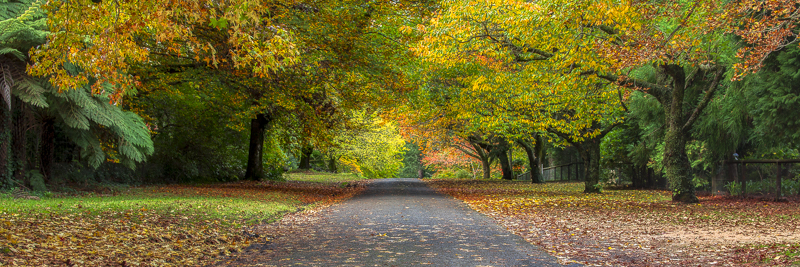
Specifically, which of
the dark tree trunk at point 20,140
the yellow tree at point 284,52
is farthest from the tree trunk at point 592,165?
the dark tree trunk at point 20,140

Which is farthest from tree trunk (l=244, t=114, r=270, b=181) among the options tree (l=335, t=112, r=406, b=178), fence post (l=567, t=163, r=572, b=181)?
fence post (l=567, t=163, r=572, b=181)

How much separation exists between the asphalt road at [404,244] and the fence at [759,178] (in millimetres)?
9644

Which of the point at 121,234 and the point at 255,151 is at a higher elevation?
the point at 255,151

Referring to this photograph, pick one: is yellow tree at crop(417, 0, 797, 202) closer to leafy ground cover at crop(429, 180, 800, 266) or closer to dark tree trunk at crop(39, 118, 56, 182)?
leafy ground cover at crop(429, 180, 800, 266)

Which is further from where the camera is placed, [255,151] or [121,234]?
[255,151]

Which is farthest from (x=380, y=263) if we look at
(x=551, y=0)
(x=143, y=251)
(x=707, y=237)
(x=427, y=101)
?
(x=427, y=101)

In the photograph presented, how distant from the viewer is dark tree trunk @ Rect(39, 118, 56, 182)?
13352 millimetres

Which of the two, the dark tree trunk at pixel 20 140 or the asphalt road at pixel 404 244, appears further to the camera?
the dark tree trunk at pixel 20 140

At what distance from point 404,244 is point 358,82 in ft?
35.1

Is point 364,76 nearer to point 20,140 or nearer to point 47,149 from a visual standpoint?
point 47,149

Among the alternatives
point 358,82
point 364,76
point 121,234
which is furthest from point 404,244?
point 358,82

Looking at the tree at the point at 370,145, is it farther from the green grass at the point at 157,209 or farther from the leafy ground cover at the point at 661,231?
the leafy ground cover at the point at 661,231

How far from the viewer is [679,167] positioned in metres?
13.6

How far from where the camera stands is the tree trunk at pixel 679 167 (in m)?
13.5
